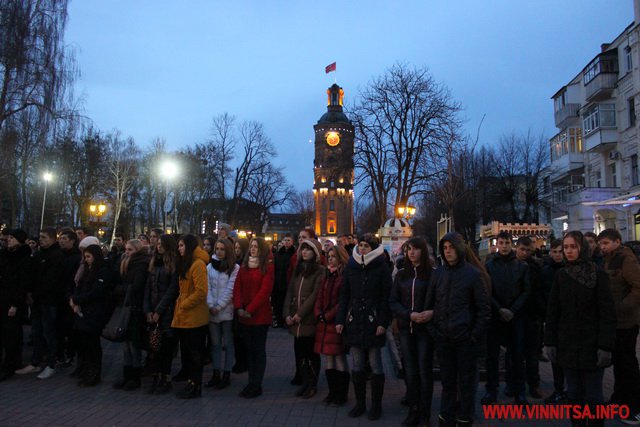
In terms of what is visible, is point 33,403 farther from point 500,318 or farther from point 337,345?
point 500,318

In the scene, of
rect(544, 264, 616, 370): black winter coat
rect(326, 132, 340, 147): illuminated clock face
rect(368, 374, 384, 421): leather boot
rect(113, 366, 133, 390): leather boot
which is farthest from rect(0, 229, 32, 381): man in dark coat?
rect(326, 132, 340, 147): illuminated clock face

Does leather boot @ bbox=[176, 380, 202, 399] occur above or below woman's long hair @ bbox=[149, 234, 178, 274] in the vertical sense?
below

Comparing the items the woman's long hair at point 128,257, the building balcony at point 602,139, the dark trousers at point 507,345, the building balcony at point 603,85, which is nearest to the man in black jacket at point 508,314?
the dark trousers at point 507,345

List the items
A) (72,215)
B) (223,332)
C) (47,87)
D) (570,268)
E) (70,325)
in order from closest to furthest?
(570,268) → (223,332) → (70,325) → (47,87) → (72,215)

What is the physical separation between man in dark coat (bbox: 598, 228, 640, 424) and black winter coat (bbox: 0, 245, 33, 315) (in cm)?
833

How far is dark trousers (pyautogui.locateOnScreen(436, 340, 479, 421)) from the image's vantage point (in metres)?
5.21

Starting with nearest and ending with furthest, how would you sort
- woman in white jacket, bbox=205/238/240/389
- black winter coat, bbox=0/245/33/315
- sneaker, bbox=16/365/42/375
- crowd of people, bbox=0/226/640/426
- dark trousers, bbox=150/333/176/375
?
crowd of people, bbox=0/226/640/426, dark trousers, bbox=150/333/176/375, woman in white jacket, bbox=205/238/240/389, black winter coat, bbox=0/245/33/315, sneaker, bbox=16/365/42/375

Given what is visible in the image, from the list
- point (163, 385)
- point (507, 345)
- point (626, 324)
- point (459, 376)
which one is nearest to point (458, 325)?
point (459, 376)

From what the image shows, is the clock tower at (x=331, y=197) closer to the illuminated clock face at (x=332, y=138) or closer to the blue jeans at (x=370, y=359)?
the illuminated clock face at (x=332, y=138)

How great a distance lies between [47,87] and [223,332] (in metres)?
18.8

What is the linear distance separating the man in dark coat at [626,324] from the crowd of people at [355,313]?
12 mm

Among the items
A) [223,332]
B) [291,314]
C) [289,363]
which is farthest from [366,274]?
[289,363]

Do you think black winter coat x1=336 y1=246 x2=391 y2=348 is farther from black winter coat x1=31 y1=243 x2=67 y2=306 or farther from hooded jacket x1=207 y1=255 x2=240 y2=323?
black winter coat x1=31 y1=243 x2=67 y2=306

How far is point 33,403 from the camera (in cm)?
638
